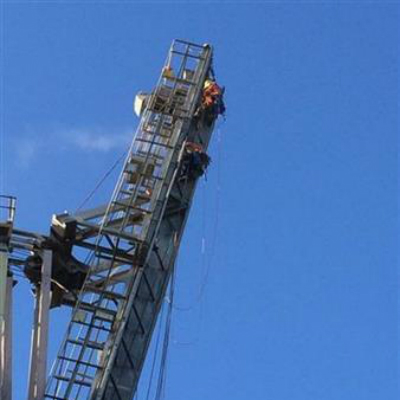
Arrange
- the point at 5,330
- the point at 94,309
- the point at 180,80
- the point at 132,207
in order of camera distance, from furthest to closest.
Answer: the point at 180,80 → the point at 132,207 → the point at 94,309 → the point at 5,330

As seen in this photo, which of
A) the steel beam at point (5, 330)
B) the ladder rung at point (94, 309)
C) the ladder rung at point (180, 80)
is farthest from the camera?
the ladder rung at point (180, 80)

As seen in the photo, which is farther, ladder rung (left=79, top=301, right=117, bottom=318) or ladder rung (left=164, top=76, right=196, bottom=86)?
ladder rung (left=164, top=76, right=196, bottom=86)

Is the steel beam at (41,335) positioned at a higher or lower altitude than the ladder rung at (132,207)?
lower

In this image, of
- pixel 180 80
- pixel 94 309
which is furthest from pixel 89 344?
pixel 180 80

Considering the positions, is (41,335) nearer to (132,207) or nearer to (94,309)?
(94,309)

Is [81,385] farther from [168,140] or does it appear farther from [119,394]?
[168,140]

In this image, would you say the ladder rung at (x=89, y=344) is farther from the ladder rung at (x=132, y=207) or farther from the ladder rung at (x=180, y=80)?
the ladder rung at (x=180, y=80)

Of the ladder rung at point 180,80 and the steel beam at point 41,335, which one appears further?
the ladder rung at point 180,80

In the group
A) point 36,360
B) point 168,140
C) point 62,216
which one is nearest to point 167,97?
point 168,140

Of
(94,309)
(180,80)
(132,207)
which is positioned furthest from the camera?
(180,80)

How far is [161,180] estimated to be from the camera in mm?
43656

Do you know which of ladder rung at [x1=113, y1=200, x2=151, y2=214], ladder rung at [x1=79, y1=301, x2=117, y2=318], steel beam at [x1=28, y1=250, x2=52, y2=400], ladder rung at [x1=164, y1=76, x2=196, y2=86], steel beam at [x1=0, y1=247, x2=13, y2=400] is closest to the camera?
steel beam at [x1=0, y1=247, x2=13, y2=400]

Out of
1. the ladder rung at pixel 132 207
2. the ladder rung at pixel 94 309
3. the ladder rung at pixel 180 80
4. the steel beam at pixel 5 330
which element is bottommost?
the steel beam at pixel 5 330

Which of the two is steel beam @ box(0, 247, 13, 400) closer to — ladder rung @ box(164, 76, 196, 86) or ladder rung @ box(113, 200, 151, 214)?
ladder rung @ box(113, 200, 151, 214)
